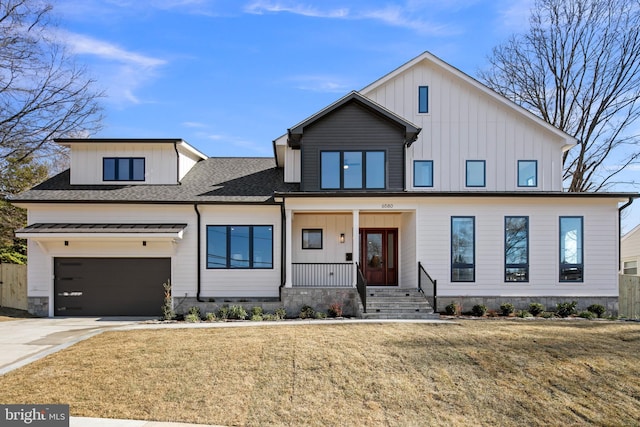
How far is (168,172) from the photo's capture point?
1770cm

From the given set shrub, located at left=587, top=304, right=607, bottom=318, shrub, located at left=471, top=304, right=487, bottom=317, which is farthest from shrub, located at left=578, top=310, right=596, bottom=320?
shrub, located at left=471, top=304, right=487, bottom=317

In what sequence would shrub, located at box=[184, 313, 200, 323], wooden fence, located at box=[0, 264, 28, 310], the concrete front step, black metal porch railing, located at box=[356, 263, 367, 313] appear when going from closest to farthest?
the concrete front step < black metal porch railing, located at box=[356, 263, 367, 313] < shrub, located at box=[184, 313, 200, 323] < wooden fence, located at box=[0, 264, 28, 310]

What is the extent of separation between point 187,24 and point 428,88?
8946 mm

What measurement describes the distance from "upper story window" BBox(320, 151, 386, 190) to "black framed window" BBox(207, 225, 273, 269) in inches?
116

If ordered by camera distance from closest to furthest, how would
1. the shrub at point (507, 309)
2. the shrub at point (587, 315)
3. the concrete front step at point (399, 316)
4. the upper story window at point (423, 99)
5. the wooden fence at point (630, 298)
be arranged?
the concrete front step at point (399, 316) < the shrub at point (587, 315) < the shrub at point (507, 309) < the wooden fence at point (630, 298) < the upper story window at point (423, 99)

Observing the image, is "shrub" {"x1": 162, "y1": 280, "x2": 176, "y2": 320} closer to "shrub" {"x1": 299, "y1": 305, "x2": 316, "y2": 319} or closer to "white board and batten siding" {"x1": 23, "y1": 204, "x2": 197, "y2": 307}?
"white board and batten siding" {"x1": 23, "y1": 204, "x2": 197, "y2": 307}

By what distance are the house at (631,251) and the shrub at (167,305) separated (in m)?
23.1

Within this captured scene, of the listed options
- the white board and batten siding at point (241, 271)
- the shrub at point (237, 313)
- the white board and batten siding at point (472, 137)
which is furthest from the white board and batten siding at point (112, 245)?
the white board and batten siding at point (472, 137)

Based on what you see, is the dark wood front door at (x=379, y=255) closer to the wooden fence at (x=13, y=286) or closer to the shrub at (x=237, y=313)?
the shrub at (x=237, y=313)

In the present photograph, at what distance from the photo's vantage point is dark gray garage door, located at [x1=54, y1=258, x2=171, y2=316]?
16.2 m

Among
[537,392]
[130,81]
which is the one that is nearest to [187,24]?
[130,81]

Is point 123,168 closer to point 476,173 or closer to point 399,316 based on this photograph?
point 399,316

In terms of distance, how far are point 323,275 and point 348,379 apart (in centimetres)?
909

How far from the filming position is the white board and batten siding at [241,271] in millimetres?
16188
